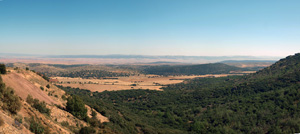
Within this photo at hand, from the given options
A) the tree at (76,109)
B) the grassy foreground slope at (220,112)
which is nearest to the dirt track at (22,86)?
the tree at (76,109)

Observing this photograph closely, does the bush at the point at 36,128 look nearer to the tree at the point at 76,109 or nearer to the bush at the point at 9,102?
the bush at the point at 9,102

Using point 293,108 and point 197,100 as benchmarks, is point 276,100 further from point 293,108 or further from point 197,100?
point 197,100

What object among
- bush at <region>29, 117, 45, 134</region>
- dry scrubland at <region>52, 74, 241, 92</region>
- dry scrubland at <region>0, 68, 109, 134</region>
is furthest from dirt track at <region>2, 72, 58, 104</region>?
dry scrubland at <region>52, 74, 241, 92</region>

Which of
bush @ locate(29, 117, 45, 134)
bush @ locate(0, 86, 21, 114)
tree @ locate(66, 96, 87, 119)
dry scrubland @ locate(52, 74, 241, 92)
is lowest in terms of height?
dry scrubland @ locate(52, 74, 241, 92)

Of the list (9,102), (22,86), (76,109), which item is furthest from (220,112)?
(9,102)

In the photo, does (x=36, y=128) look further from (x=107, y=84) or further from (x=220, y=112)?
(x=107, y=84)

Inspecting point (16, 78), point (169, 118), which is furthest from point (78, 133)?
point (169, 118)

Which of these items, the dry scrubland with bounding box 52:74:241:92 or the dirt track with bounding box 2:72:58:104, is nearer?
the dirt track with bounding box 2:72:58:104

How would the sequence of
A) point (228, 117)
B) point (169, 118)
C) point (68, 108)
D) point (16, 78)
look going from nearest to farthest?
point (68, 108), point (16, 78), point (228, 117), point (169, 118)

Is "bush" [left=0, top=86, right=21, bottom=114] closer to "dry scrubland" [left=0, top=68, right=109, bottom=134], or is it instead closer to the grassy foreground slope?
"dry scrubland" [left=0, top=68, right=109, bottom=134]
